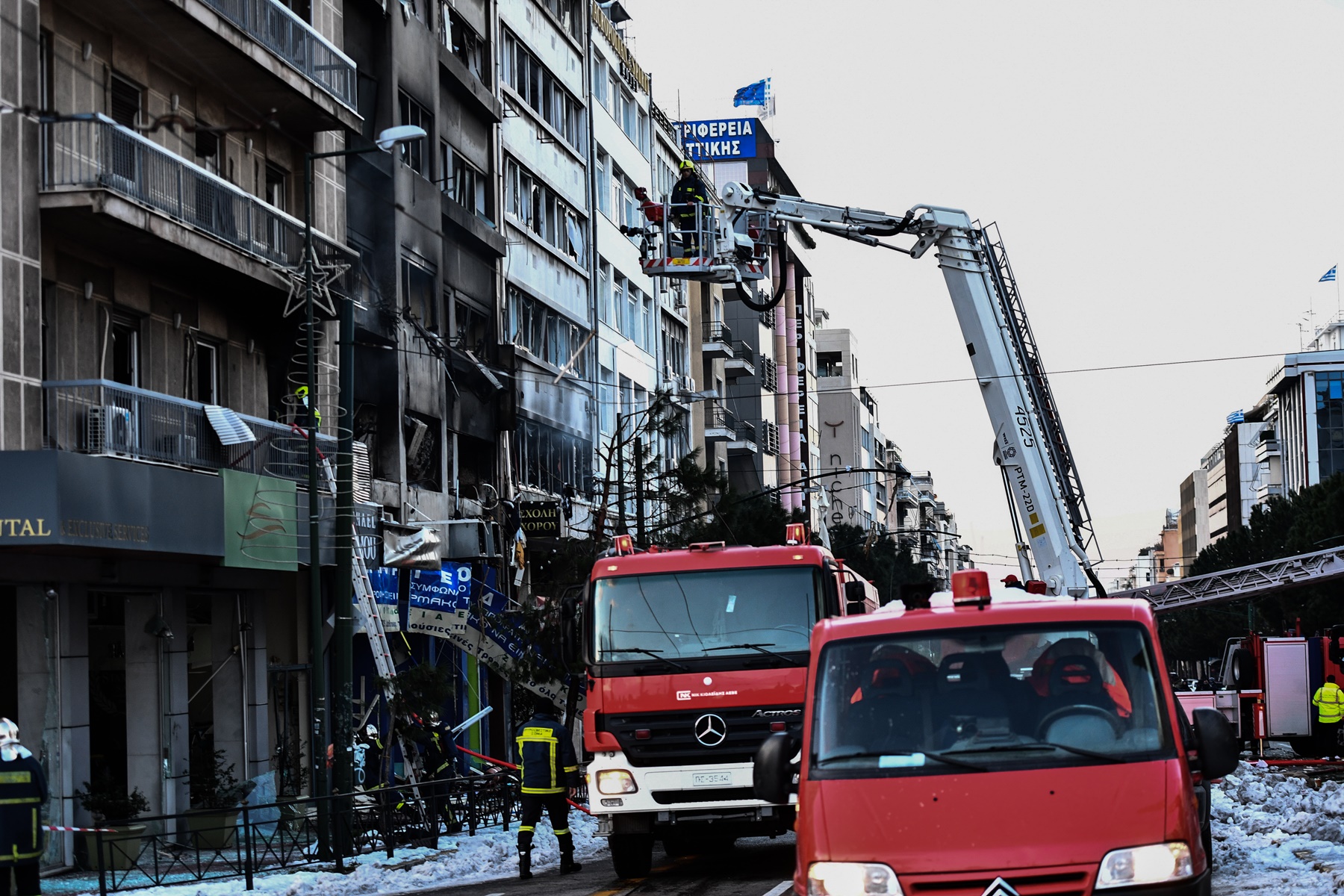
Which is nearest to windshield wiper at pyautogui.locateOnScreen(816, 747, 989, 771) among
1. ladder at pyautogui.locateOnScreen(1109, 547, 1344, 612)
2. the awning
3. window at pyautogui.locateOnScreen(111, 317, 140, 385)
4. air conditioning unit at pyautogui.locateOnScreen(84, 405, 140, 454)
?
air conditioning unit at pyautogui.locateOnScreen(84, 405, 140, 454)

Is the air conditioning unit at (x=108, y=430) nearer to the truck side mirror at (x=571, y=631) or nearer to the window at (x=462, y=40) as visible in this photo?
the truck side mirror at (x=571, y=631)

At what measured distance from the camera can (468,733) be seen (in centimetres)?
3797

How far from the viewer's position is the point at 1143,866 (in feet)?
23.6

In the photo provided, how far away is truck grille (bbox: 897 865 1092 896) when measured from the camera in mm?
7133

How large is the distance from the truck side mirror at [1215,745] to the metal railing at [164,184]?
15.0 meters

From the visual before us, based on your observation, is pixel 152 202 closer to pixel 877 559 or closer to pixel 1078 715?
pixel 1078 715

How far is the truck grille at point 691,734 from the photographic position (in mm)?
15734

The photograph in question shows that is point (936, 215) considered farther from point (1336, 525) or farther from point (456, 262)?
point (1336, 525)

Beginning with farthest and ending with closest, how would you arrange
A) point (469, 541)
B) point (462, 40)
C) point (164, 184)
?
1. point (462, 40)
2. point (469, 541)
3. point (164, 184)

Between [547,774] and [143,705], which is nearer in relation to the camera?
[547,774]

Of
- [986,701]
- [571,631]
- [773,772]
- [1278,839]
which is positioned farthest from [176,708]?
[986,701]

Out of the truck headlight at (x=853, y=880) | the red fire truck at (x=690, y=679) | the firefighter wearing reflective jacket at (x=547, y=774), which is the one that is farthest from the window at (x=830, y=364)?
the truck headlight at (x=853, y=880)

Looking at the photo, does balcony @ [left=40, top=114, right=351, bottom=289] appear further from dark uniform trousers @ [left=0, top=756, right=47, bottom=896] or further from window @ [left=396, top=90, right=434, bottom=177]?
window @ [left=396, top=90, right=434, bottom=177]

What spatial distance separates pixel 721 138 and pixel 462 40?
53470 millimetres
